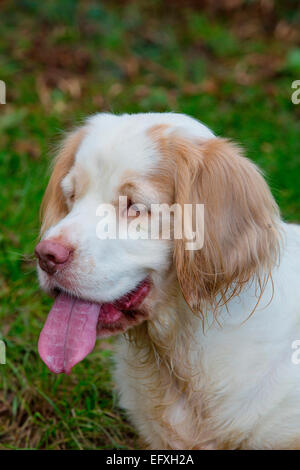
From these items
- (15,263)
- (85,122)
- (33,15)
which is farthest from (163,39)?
(85,122)

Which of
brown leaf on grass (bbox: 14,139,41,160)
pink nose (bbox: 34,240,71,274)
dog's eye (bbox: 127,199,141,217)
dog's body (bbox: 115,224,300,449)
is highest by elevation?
brown leaf on grass (bbox: 14,139,41,160)

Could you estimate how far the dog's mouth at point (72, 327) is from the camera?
2.66 meters

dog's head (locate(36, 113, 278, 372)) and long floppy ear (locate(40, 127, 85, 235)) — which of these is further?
long floppy ear (locate(40, 127, 85, 235))

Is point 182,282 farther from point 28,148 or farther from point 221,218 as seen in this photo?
point 28,148

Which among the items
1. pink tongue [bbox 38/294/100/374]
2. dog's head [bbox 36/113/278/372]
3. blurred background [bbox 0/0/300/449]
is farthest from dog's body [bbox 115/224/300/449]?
blurred background [bbox 0/0/300/449]

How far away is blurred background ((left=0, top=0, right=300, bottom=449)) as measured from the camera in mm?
3584

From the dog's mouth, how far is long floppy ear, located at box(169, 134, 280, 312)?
9.4 inches

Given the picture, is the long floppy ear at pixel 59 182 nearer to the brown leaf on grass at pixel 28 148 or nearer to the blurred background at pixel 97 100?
the blurred background at pixel 97 100

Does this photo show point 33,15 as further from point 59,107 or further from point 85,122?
point 85,122

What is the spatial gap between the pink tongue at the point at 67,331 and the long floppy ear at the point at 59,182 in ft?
1.75

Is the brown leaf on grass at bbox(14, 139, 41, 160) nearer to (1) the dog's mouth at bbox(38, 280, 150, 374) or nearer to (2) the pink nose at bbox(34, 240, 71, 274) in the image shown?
(1) the dog's mouth at bbox(38, 280, 150, 374)

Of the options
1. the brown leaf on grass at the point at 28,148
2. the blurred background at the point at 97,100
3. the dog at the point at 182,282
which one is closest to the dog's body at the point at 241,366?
the dog at the point at 182,282

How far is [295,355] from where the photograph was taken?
9.57 ft

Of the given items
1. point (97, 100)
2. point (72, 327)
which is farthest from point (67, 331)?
point (97, 100)
